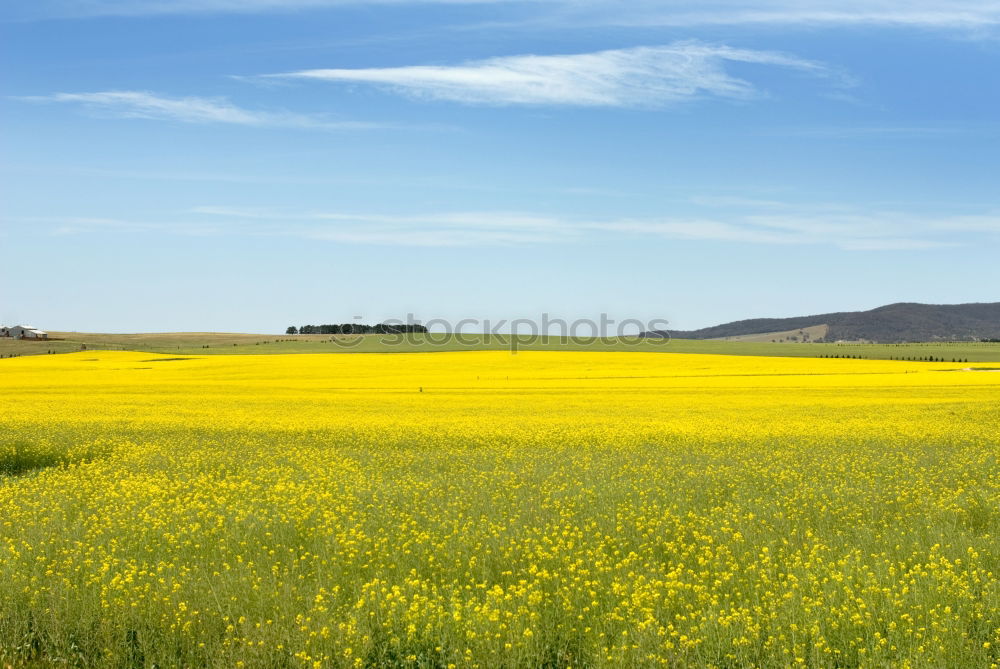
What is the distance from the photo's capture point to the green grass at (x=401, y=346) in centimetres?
8494

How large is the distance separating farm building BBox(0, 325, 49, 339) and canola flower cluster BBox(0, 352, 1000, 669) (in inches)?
3485

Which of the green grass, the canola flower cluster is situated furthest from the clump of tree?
the canola flower cluster

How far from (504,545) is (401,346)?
263 feet

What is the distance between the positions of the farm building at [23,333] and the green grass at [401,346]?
3.72 meters

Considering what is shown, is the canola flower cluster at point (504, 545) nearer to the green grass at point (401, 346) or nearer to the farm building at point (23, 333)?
the green grass at point (401, 346)

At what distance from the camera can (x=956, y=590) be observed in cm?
827

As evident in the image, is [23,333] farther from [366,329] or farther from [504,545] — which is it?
[504,545]

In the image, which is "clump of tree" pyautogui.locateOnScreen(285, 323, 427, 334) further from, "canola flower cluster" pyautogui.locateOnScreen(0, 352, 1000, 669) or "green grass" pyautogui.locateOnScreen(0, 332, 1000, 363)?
"canola flower cluster" pyautogui.locateOnScreen(0, 352, 1000, 669)

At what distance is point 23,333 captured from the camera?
10238 cm

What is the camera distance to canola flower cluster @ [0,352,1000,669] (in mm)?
7668

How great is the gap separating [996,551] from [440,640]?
6.74m

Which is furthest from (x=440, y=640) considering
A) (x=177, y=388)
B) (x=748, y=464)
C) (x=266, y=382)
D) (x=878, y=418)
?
(x=266, y=382)

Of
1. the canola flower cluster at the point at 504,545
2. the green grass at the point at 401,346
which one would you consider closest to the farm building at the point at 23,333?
the green grass at the point at 401,346

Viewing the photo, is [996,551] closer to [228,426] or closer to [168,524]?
[168,524]
